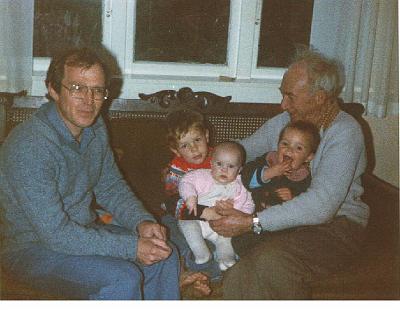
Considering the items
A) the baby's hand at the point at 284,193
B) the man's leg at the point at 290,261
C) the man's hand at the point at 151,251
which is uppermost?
the baby's hand at the point at 284,193

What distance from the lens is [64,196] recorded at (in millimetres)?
1595

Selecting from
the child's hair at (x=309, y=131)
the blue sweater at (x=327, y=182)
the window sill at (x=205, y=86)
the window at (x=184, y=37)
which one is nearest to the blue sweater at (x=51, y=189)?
the blue sweater at (x=327, y=182)

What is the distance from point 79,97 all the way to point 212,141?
3.14 ft

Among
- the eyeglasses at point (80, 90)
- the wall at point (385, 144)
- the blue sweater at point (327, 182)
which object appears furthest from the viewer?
the wall at point (385, 144)

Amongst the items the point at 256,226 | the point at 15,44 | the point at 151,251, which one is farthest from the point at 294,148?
the point at 15,44

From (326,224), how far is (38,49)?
1.68 metres

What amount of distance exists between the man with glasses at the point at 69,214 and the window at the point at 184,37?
39.9 inches

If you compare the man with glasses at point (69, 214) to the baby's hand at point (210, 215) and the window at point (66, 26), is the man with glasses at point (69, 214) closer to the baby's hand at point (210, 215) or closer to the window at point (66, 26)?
the baby's hand at point (210, 215)

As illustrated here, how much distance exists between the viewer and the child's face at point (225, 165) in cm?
193

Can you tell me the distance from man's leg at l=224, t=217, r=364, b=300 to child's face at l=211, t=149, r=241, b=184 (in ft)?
0.85

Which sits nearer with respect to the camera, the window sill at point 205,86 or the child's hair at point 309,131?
the child's hair at point 309,131

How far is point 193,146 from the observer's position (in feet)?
6.54

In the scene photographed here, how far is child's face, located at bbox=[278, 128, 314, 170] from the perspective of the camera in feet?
6.23

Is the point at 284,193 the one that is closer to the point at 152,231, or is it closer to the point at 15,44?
the point at 152,231
